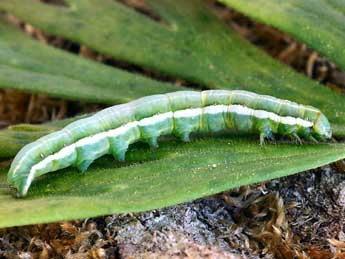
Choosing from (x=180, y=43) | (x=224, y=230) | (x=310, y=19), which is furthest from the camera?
(x=180, y=43)

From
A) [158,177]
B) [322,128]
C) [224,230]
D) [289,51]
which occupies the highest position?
[322,128]

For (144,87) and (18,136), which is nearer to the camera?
(18,136)

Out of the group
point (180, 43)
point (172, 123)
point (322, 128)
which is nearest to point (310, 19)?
point (322, 128)

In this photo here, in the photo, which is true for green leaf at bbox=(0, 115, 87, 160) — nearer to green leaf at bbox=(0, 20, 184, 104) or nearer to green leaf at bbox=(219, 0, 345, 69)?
green leaf at bbox=(0, 20, 184, 104)

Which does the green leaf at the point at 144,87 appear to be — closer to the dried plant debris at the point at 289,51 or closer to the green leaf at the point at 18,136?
the green leaf at the point at 18,136

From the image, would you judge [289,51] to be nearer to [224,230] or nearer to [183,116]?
[183,116]

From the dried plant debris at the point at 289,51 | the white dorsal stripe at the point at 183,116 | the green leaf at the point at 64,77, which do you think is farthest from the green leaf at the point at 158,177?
the dried plant debris at the point at 289,51

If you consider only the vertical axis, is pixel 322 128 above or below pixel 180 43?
above
